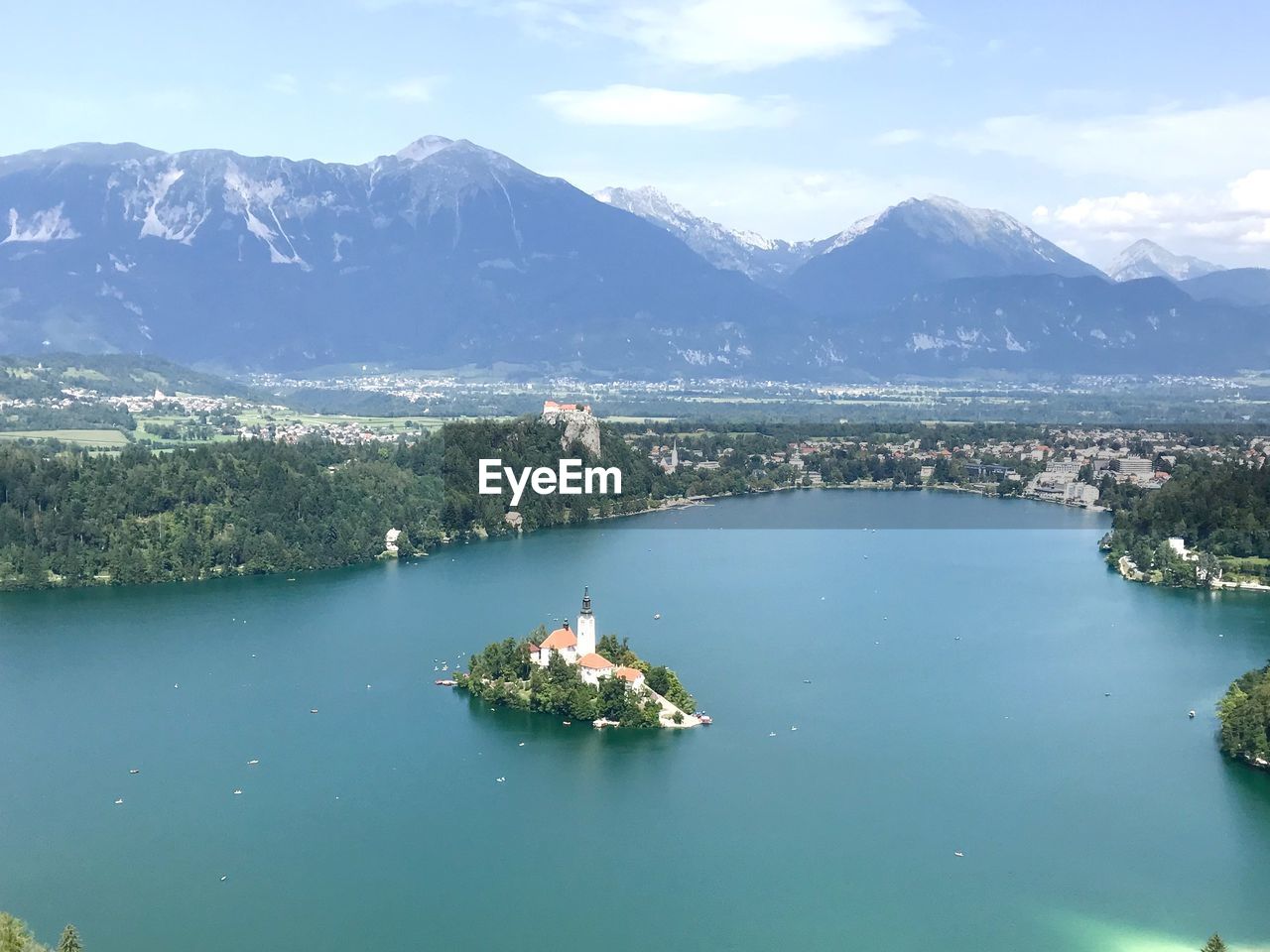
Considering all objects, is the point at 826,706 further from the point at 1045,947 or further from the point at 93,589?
the point at 93,589

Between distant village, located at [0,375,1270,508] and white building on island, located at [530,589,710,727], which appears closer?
white building on island, located at [530,589,710,727]

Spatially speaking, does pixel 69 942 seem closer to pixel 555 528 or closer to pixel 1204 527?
pixel 555 528

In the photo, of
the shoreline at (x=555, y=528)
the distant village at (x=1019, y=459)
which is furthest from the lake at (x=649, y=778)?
the distant village at (x=1019, y=459)

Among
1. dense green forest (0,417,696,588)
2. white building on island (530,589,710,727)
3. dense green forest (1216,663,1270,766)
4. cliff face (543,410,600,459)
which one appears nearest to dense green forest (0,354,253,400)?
cliff face (543,410,600,459)

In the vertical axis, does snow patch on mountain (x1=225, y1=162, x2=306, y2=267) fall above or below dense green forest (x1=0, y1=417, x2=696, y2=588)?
above

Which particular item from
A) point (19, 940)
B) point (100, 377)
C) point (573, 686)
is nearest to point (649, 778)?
point (573, 686)

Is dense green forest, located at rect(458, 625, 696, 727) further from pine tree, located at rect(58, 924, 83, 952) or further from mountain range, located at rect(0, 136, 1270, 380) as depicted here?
mountain range, located at rect(0, 136, 1270, 380)

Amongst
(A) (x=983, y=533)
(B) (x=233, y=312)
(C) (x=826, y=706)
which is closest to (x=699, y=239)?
(B) (x=233, y=312)
